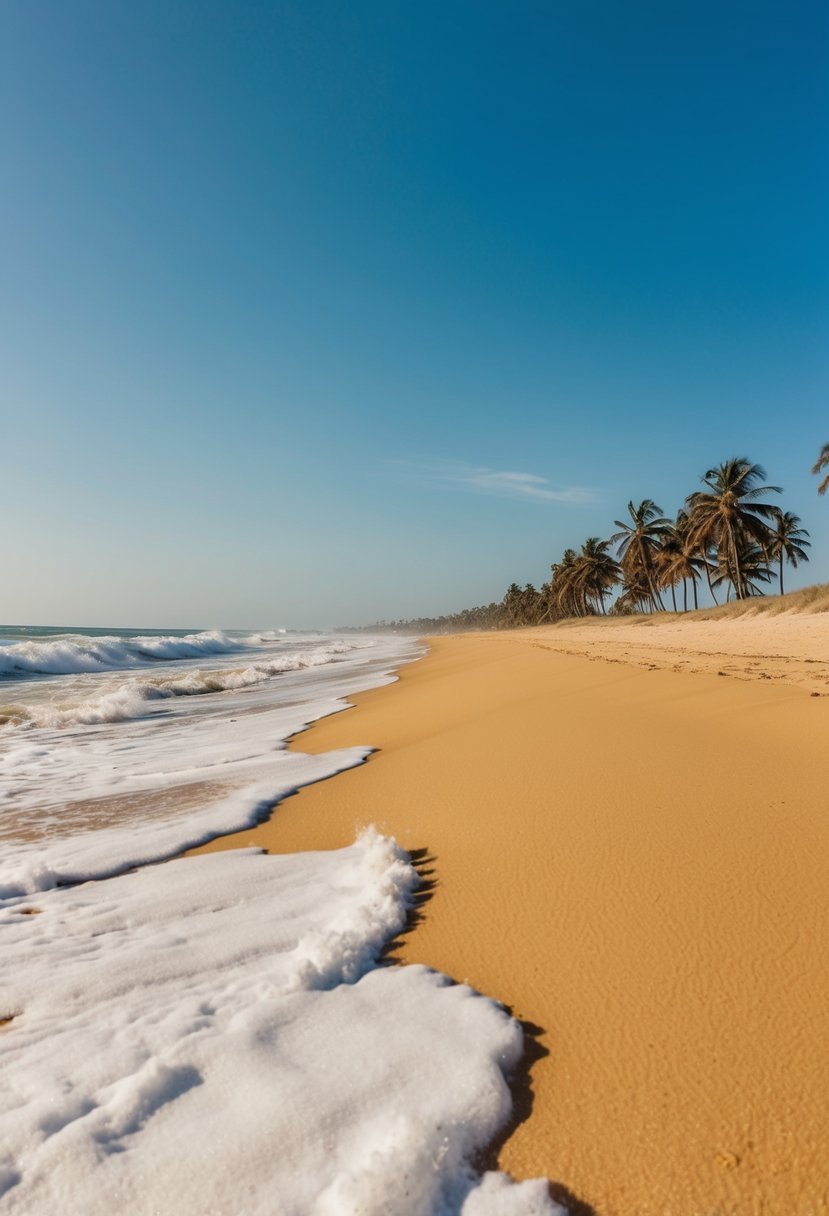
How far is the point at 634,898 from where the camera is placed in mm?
2283

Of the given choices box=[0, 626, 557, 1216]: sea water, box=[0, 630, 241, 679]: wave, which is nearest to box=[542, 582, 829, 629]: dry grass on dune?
box=[0, 626, 557, 1216]: sea water

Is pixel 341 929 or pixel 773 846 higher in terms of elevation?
pixel 773 846

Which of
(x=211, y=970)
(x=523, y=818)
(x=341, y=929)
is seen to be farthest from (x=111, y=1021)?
(x=523, y=818)

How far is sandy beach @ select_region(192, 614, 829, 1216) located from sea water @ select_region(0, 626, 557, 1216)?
0.15 m

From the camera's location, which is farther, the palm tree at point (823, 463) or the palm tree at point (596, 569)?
the palm tree at point (596, 569)

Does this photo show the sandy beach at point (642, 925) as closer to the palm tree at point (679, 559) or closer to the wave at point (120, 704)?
the wave at point (120, 704)

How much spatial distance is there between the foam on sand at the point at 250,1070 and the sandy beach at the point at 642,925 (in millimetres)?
145

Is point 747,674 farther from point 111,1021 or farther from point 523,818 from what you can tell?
point 111,1021

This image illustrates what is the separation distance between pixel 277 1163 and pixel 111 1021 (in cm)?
90

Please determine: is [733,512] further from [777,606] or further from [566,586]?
[566,586]

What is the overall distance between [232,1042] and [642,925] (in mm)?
1356

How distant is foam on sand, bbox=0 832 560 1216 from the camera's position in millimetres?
1266

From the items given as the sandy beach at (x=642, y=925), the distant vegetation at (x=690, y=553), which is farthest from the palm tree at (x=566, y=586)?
the sandy beach at (x=642, y=925)

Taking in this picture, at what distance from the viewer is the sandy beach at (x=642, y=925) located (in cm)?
128
